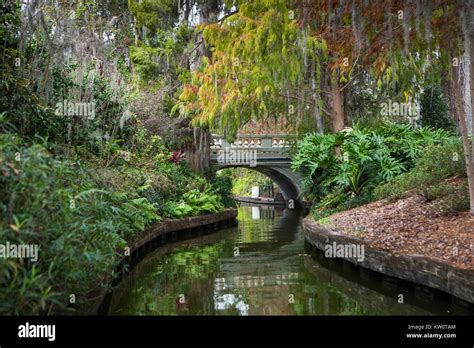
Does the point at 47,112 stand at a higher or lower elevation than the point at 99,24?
lower

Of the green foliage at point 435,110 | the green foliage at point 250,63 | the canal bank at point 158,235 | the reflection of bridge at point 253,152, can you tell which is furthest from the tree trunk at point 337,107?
the reflection of bridge at point 253,152

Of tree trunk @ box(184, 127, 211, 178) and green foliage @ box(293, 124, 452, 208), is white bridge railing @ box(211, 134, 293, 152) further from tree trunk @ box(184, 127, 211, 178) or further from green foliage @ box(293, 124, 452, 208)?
green foliage @ box(293, 124, 452, 208)

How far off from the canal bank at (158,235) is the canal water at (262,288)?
254 millimetres

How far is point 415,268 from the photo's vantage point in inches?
248

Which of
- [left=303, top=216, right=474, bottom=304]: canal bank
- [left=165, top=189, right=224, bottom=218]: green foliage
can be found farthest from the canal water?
[left=165, top=189, right=224, bottom=218]: green foliage

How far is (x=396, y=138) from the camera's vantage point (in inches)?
516

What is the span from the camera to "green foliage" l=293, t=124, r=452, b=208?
12.0 m

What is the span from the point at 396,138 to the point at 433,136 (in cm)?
95

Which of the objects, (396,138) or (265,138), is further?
(265,138)

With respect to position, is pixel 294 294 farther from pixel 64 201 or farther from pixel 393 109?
pixel 393 109

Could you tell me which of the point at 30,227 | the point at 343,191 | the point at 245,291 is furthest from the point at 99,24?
the point at 30,227

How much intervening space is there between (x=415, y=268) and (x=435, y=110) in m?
15.2

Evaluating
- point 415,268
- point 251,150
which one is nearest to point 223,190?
point 251,150

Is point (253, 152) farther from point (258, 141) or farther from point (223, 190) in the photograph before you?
point (223, 190)
